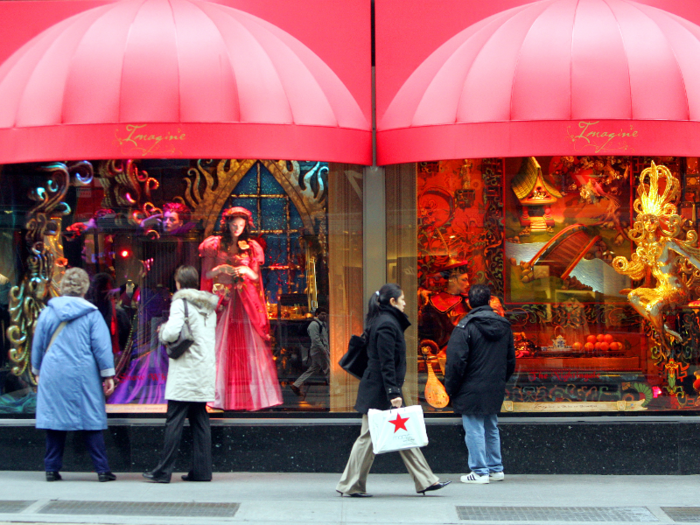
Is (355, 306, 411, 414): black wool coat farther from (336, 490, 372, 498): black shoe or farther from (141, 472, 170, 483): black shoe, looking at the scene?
(141, 472, 170, 483): black shoe

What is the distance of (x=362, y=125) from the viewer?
7.04 meters

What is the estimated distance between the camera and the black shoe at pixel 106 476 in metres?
6.62

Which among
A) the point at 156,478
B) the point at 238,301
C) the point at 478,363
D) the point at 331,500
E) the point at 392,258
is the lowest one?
the point at 331,500

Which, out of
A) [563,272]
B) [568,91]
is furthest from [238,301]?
[568,91]

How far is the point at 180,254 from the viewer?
300 inches

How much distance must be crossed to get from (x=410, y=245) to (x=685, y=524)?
3.27m

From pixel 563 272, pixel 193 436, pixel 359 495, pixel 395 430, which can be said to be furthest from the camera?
pixel 563 272

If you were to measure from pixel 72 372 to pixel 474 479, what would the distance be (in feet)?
11.1

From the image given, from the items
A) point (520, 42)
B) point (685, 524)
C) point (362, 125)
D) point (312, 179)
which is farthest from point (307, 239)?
point (685, 524)

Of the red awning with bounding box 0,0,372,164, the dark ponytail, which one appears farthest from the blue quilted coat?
the dark ponytail

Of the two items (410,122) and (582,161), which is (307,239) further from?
(582,161)

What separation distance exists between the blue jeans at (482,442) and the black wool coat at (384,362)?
1.00m

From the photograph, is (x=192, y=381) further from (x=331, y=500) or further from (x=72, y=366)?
(x=331, y=500)

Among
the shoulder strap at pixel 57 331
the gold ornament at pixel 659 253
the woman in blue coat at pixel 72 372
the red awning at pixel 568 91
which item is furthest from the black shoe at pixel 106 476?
the gold ornament at pixel 659 253
